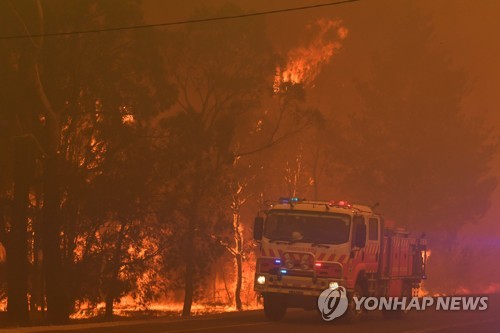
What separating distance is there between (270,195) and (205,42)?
1997 centimetres

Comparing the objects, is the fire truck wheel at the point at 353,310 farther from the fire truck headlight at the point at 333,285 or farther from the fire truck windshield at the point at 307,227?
the fire truck windshield at the point at 307,227

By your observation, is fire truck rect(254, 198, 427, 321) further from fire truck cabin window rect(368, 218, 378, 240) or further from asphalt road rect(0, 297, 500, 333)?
asphalt road rect(0, 297, 500, 333)

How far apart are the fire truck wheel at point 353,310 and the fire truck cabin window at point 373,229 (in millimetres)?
1364

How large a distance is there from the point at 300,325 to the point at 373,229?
3390mm

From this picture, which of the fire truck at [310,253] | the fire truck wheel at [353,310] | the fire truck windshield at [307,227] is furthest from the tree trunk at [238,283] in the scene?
the fire truck windshield at [307,227]

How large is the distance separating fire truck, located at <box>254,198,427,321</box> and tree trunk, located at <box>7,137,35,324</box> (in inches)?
437

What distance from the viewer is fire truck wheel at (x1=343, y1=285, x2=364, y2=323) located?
23406mm

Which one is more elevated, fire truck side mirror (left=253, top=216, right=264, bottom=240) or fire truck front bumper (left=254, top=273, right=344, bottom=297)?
fire truck side mirror (left=253, top=216, right=264, bottom=240)

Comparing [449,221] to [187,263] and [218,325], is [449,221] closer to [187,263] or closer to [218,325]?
[187,263]

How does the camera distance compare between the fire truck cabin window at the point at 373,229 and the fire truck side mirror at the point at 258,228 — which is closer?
the fire truck side mirror at the point at 258,228

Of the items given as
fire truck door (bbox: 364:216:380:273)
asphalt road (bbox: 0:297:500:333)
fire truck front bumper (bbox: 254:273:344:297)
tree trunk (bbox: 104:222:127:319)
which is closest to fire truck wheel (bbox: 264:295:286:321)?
asphalt road (bbox: 0:297:500:333)

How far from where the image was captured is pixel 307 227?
912 inches

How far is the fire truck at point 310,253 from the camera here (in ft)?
74.4

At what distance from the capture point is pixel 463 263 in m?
83.1
